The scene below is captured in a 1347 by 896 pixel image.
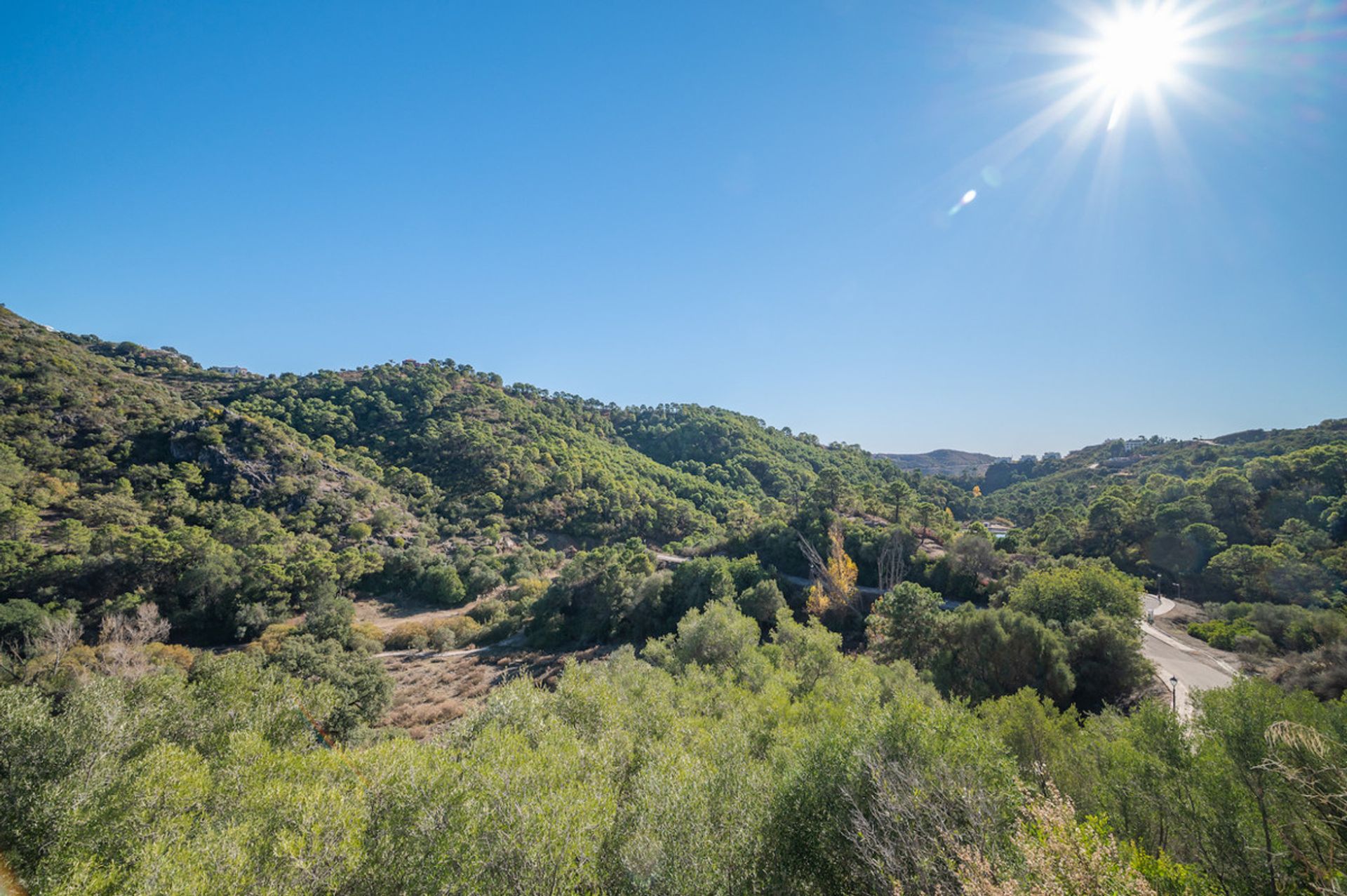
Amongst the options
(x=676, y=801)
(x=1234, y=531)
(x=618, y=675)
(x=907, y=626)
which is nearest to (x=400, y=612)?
(x=618, y=675)

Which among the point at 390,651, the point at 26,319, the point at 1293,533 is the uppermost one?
the point at 26,319

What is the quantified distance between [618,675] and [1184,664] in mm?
35963

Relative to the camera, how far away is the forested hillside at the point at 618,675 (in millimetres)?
9852

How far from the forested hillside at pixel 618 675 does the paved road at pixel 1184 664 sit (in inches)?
77.6

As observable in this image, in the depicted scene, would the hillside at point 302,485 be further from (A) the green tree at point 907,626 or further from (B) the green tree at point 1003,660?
(B) the green tree at point 1003,660

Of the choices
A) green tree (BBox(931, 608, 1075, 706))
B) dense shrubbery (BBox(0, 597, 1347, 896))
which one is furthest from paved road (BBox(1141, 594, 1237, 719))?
dense shrubbery (BBox(0, 597, 1347, 896))

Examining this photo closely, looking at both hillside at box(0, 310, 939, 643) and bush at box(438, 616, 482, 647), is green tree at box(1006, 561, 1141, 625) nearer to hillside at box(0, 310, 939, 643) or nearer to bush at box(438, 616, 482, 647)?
hillside at box(0, 310, 939, 643)

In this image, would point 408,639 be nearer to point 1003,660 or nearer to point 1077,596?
point 1003,660

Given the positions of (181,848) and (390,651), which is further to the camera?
(390,651)

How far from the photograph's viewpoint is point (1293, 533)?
41156mm

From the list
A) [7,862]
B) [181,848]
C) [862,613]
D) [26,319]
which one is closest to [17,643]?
[7,862]

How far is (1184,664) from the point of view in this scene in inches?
1091

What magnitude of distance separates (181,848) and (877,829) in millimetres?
15821

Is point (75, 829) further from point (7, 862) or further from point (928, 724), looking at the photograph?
point (928, 724)
